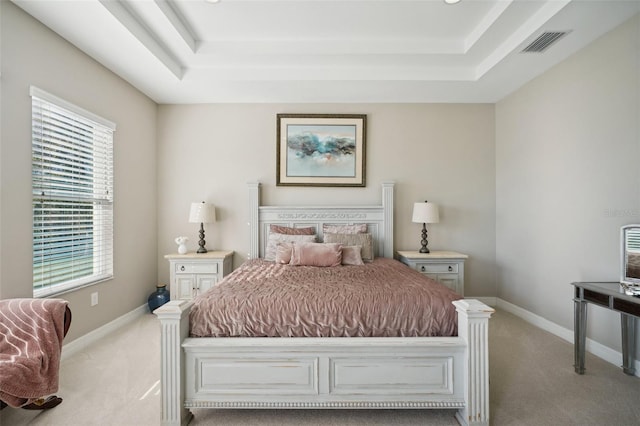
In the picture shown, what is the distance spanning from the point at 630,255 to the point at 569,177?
0.94m

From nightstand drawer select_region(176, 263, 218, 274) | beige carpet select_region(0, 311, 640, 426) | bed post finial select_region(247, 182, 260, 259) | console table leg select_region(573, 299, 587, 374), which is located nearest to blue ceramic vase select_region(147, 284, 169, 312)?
nightstand drawer select_region(176, 263, 218, 274)

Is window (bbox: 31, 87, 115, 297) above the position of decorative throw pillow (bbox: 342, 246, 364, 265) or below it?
above

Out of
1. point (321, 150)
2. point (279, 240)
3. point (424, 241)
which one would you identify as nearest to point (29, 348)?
point (279, 240)

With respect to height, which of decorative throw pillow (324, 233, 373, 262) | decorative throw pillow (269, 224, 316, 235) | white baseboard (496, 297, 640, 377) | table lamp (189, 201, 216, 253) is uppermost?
table lamp (189, 201, 216, 253)

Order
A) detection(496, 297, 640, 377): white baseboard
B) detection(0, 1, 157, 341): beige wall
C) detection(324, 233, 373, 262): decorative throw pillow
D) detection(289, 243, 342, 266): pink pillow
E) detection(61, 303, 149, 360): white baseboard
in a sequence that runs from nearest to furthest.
Result: detection(0, 1, 157, 341): beige wall < detection(496, 297, 640, 377): white baseboard < detection(61, 303, 149, 360): white baseboard < detection(289, 243, 342, 266): pink pillow < detection(324, 233, 373, 262): decorative throw pillow

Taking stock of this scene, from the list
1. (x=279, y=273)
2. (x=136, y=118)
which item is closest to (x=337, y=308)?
(x=279, y=273)

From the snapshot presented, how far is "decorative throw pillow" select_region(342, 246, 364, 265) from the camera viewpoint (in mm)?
Answer: 3301

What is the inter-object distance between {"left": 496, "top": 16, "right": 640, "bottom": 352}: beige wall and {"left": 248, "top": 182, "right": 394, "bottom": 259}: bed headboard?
4.94 feet

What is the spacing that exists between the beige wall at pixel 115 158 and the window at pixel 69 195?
9 cm

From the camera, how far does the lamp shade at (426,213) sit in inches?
149

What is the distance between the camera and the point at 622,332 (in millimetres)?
2350

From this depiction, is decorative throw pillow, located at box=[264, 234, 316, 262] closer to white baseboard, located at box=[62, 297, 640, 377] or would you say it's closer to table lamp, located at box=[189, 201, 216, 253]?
table lamp, located at box=[189, 201, 216, 253]

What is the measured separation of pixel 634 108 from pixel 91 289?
495cm

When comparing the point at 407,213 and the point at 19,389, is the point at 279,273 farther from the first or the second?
the point at 407,213
